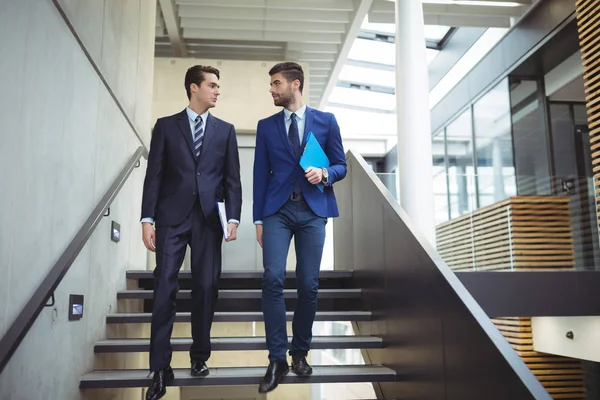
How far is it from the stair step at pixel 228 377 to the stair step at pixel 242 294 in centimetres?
98

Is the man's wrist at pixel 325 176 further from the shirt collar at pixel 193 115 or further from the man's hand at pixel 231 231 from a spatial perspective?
the shirt collar at pixel 193 115

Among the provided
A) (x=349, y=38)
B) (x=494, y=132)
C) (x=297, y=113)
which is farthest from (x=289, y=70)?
(x=494, y=132)

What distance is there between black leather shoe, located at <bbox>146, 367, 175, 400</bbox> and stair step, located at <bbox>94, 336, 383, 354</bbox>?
516 mm

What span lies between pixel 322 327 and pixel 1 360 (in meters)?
A: 12.8

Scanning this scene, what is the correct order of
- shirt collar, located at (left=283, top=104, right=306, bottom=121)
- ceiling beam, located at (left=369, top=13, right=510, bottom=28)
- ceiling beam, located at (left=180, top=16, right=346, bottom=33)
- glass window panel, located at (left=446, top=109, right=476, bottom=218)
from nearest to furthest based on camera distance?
shirt collar, located at (left=283, top=104, right=306, bottom=121)
ceiling beam, located at (left=369, top=13, right=510, bottom=28)
ceiling beam, located at (left=180, top=16, right=346, bottom=33)
glass window panel, located at (left=446, top=109, right=476, bottom=218)

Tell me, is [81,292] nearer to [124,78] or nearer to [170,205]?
[170,205]

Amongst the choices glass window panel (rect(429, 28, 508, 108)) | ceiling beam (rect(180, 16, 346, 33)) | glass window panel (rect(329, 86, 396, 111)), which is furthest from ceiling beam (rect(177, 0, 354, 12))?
glass window panel (rect(329, 86, 396, 111))

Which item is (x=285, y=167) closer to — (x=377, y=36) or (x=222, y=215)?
(x=222, y=215)

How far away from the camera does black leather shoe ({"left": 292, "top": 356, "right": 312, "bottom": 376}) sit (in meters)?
3.31

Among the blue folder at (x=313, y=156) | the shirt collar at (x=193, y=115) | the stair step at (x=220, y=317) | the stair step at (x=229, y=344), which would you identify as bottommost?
the stair step at (x=229, y=344)

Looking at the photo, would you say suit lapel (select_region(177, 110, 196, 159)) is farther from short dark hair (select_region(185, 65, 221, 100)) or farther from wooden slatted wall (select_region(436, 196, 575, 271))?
wooden slatted wall (select_region(436, 196, 575, 271))

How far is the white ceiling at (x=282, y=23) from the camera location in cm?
940

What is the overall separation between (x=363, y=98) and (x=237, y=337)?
1279 cm

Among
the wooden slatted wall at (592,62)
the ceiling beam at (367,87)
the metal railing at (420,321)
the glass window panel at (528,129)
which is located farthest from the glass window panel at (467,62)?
the metal railing at (420,321)
